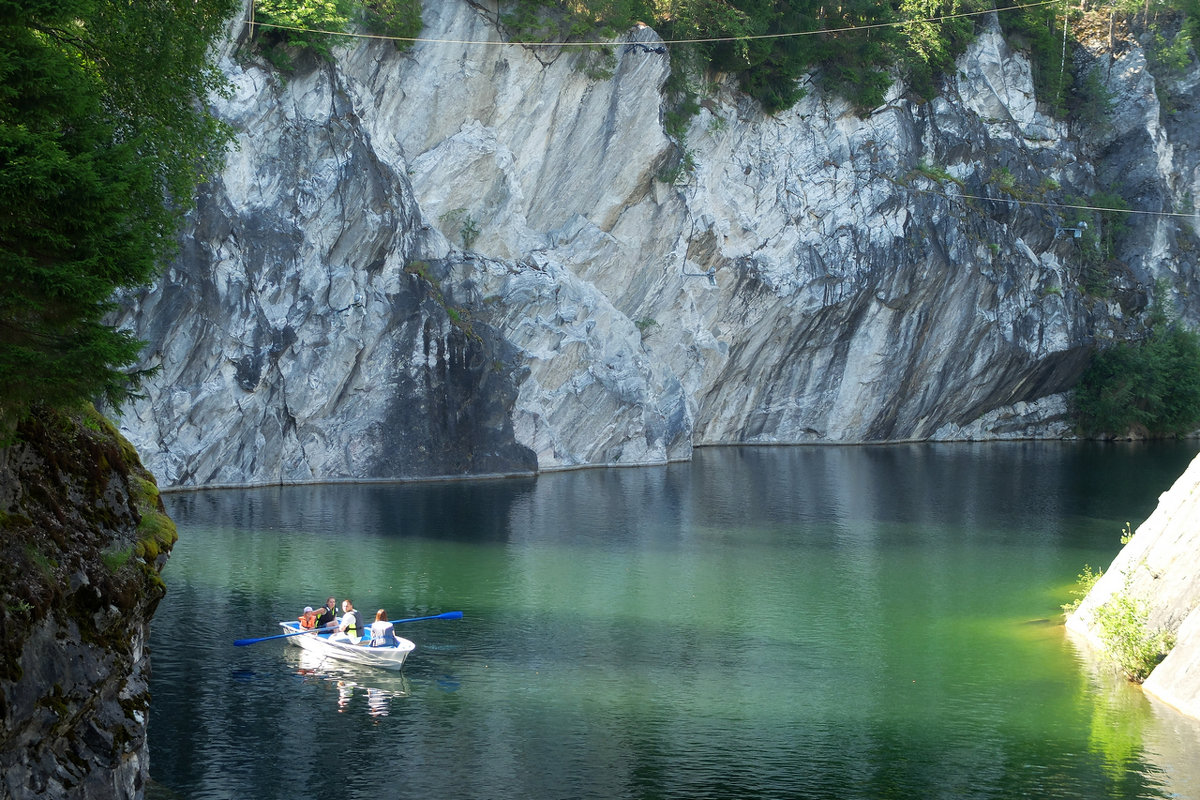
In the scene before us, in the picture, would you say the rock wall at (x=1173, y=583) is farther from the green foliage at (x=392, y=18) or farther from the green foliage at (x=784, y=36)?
the green foliage at (x=784, y=36)

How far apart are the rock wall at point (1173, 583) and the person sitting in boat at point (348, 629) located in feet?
50.2

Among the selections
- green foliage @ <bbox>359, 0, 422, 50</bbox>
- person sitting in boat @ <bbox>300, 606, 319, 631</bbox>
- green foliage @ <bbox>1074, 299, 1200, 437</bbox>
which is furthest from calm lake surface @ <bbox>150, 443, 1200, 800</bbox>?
green foliage @ <bbox>1074, 299, 1200, 437</bbox>

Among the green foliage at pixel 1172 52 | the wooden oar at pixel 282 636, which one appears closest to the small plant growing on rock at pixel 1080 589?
the wooden oar at pixel 282 636

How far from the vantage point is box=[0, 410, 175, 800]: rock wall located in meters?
11.2

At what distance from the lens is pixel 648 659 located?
23.4 metres

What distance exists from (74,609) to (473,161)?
40932 millimetres

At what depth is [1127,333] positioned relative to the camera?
7281cm

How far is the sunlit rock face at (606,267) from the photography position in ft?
142

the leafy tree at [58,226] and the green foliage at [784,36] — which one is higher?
the green foliage at [784,36]

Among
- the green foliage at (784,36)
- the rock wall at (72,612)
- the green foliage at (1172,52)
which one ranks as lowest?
the rock wall at (72,612)

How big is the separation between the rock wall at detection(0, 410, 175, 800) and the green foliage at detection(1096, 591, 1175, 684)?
57.9 feet

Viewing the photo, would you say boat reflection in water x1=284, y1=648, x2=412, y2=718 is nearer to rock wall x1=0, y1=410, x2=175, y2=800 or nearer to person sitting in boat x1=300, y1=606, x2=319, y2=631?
person sitting in boat x1=300, y1=606, x2=319, y2=631

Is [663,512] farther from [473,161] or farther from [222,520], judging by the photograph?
[473,161]

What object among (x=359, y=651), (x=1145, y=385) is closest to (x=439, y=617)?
(x=359, y=651)
